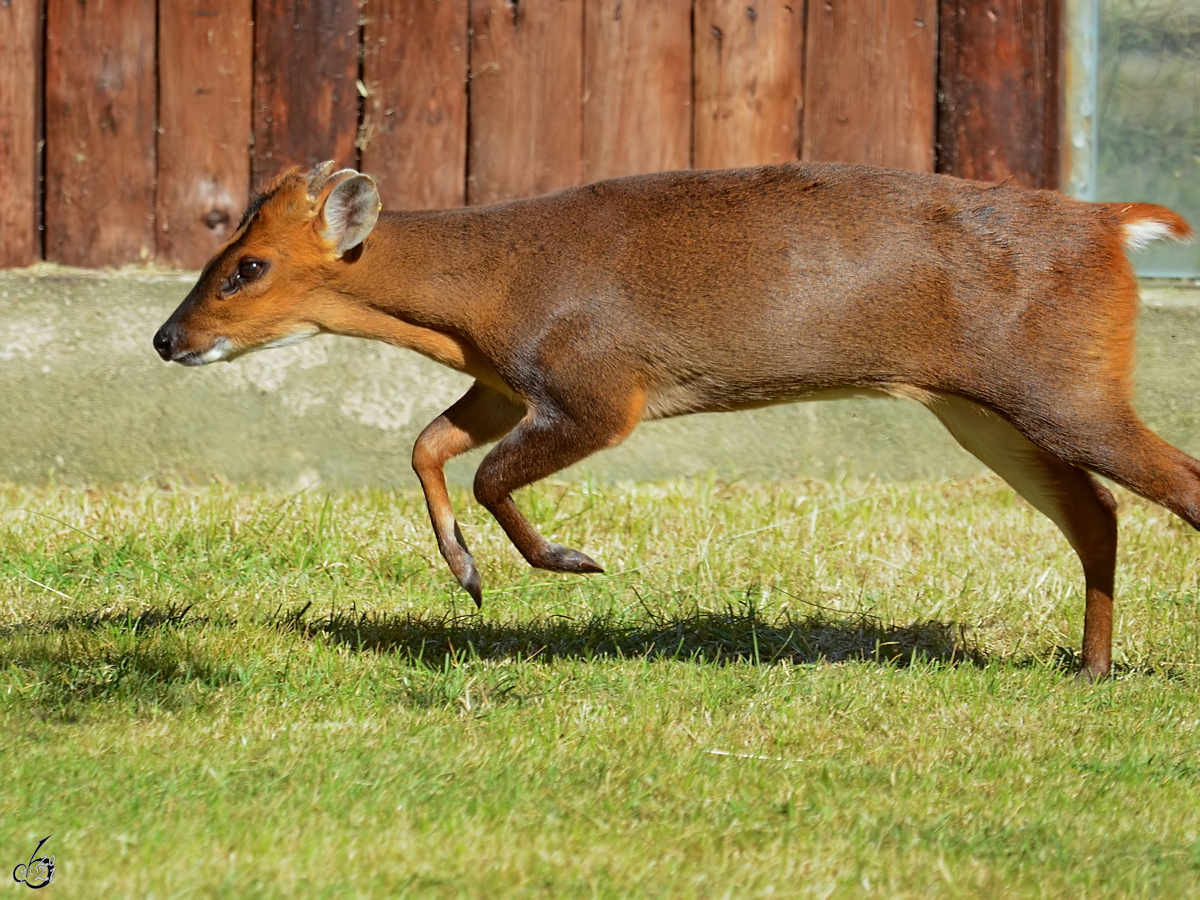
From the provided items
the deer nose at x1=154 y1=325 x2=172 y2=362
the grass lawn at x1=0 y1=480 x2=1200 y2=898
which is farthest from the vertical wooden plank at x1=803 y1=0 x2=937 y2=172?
the deer nose at x1=154 y1=325 x2=172 y2=362

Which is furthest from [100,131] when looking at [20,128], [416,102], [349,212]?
[349,212]

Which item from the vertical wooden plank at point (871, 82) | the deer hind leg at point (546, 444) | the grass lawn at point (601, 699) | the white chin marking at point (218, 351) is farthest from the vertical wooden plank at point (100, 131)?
the deer hind leg at point (546, 444)

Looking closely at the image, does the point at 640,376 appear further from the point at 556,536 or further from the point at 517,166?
the point at 517,166

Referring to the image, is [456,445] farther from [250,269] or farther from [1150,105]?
[1150,105]

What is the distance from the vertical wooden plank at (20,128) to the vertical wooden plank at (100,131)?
6 centimetres

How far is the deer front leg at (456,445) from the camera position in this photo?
4.93 metres

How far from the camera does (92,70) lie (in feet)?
23.1

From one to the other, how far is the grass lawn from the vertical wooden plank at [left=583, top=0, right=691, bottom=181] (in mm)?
1489

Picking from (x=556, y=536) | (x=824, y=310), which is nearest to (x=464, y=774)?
(x=824, y=310)

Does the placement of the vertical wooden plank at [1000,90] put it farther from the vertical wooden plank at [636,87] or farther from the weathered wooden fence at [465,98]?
the vertical wooden plank at [636,87]

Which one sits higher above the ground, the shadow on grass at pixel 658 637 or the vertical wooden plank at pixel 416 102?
the vertical wooden plank at pixel 416 102

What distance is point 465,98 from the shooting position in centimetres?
721

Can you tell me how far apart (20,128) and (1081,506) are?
472cm

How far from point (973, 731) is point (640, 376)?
139cm
